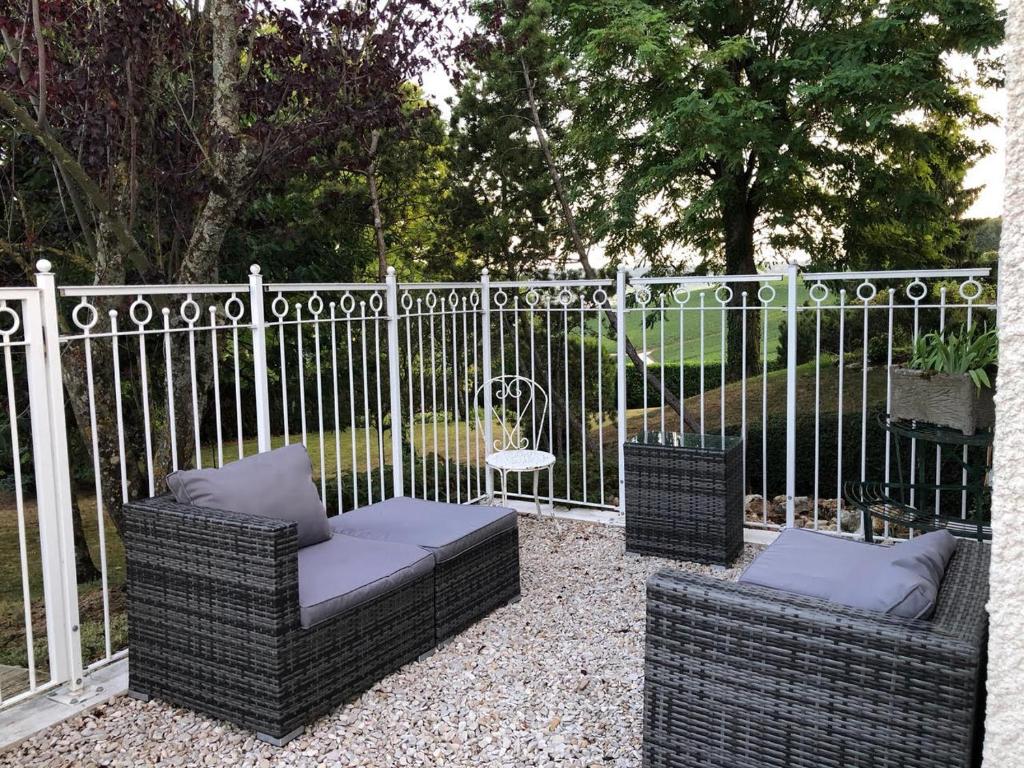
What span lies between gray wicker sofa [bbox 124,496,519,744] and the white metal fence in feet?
0.93

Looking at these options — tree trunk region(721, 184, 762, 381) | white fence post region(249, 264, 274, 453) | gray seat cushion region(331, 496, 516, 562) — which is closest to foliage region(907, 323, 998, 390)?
gray seat cushion region(331, 496, 516, 562)

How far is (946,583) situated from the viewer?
7.09ft

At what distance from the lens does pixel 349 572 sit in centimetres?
295

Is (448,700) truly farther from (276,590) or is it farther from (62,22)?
(62,22)

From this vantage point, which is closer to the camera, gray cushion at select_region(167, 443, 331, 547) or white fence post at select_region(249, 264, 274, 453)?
gray cushion at select_region(167, 443, 331, 547)

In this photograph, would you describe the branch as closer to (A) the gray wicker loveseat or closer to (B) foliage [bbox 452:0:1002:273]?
(A) the gray wicker loveseat

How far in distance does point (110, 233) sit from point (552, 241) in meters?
5.09

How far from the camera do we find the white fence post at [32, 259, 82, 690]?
2.72 meters

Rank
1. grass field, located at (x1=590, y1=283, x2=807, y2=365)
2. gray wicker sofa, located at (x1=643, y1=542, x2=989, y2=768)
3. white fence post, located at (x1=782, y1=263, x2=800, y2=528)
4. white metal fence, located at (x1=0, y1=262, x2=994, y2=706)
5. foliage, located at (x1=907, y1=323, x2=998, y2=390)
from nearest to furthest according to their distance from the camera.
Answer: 1. gray wicker sofa, located at (x1=643, y1=542, x2=989, y2=768)
2. white metal fence, located at (x1=0, y1=262, x2=994, y2=706)
3. foliage, located at (x1=907, y1=323, x2=998, y2=390)
4. white fence post, located at (x1=782, y1=263, x2=800, y2=528)
5. grass field, located at (x1=590, y1=283, x2=807, y2=365)

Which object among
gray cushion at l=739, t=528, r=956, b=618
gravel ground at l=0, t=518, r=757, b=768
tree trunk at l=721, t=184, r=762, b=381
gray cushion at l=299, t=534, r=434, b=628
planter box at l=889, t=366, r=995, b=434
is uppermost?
tree trunk at l=721, t=184, r=762, b=381

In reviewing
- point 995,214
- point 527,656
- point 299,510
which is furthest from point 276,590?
point 995,214

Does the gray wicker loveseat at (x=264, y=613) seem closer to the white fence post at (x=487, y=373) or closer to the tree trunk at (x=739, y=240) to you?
the white fence post at (x=487, y=373)

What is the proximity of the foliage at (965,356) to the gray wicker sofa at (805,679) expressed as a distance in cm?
158

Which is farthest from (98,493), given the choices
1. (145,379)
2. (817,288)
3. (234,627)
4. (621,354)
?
(817,288)
